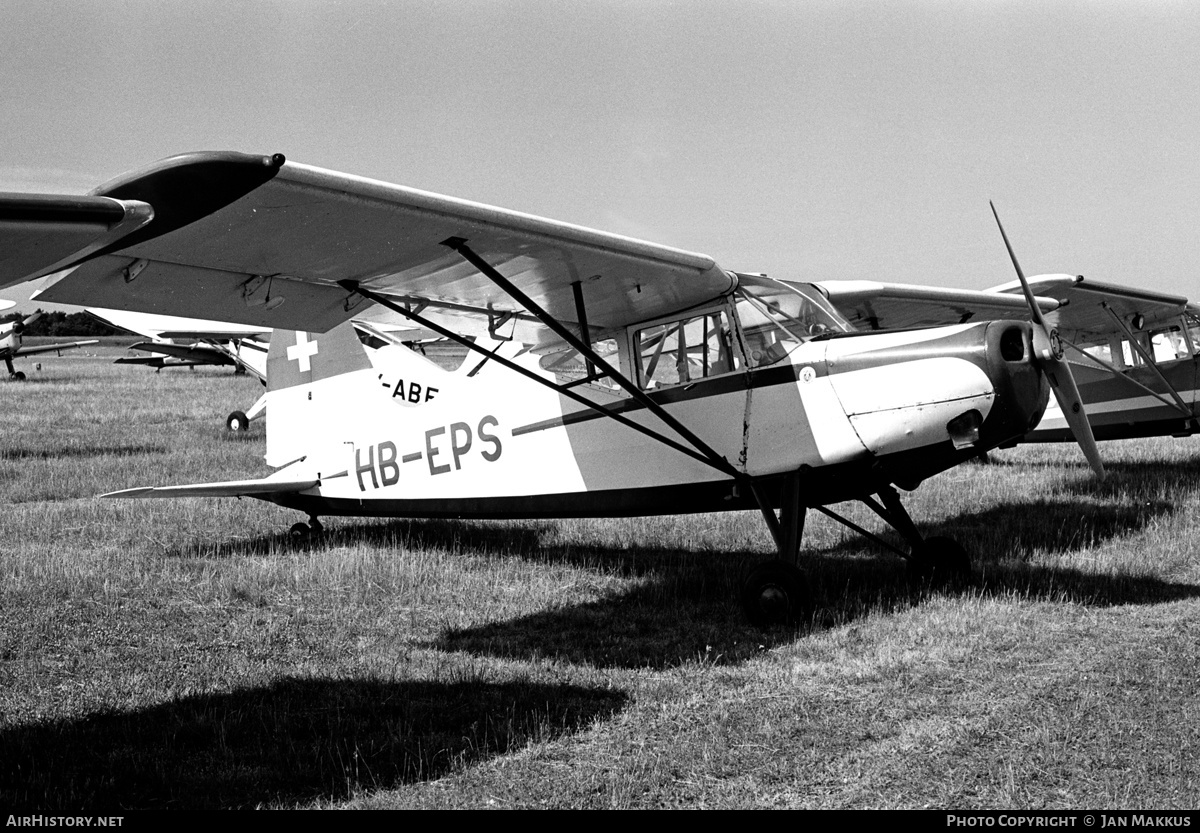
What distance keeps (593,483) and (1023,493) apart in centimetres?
671

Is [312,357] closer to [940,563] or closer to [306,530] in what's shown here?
[306,530]

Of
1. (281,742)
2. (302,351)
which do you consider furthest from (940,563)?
(302,351)

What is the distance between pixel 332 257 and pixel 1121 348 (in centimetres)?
1240

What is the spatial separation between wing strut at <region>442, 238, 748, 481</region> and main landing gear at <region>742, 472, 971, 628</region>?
0.40 meters

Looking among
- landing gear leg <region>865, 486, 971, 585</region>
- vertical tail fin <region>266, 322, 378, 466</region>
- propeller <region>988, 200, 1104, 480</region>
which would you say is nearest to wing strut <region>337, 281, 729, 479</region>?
landing gear leg <region>865, 486, 971, 585</region>

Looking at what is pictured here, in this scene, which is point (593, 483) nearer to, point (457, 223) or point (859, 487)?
point (859, 487)

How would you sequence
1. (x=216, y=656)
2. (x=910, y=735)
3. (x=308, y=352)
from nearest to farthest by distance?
(x=910, y=735) < (x=216, y=656) < (x=308, y=352)

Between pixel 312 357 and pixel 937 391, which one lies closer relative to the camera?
pixel 937 391

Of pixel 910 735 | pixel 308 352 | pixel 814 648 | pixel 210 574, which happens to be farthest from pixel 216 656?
pixel 308 352

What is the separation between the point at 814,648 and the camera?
6.19 metres

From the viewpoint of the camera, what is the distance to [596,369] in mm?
7957

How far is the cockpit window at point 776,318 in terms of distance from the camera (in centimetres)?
731

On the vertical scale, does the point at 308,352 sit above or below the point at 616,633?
above

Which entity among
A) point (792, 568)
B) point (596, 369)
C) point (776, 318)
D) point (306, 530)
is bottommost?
point (792, 568)
